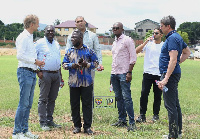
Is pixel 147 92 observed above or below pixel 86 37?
below

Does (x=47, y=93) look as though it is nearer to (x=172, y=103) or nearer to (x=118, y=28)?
(x=118, y=28)

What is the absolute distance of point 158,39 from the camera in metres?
7.33

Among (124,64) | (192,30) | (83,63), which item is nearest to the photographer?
(83,63)

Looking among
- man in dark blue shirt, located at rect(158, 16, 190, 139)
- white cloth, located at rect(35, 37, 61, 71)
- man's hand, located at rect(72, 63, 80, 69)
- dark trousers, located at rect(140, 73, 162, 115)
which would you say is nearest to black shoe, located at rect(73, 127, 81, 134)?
man's hand, located at rect(72, 63, 80, 69)

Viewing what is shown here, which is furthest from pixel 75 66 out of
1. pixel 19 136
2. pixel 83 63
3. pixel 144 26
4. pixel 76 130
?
pixel 144 26

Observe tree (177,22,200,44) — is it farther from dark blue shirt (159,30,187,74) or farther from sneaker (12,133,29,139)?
sneaker (12,133,29,139)

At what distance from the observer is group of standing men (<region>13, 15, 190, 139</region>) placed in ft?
17.7

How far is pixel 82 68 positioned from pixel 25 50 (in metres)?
1.18

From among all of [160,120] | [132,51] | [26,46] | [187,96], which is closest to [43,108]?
[26,46]

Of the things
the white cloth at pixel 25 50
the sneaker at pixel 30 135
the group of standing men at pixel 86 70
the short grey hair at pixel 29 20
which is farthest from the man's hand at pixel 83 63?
the sneaker at pixel 30 135

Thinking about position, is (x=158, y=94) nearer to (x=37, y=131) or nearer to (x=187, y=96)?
(x=37, y=131)

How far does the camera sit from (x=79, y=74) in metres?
5.91

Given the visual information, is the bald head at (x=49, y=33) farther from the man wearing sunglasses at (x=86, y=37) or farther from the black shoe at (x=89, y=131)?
the black shoe at (x=89, y=131)

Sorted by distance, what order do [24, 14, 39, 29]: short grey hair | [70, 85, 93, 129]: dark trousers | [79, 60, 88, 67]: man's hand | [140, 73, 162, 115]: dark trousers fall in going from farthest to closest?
1. [140, 73, 162, 115]: dark trousers
2. [70, 85, 93, 129]: dark trousers
3. [79, 60, 88, 67]: man's hand
4. [24, 14, 39, 29]: short grey hair
